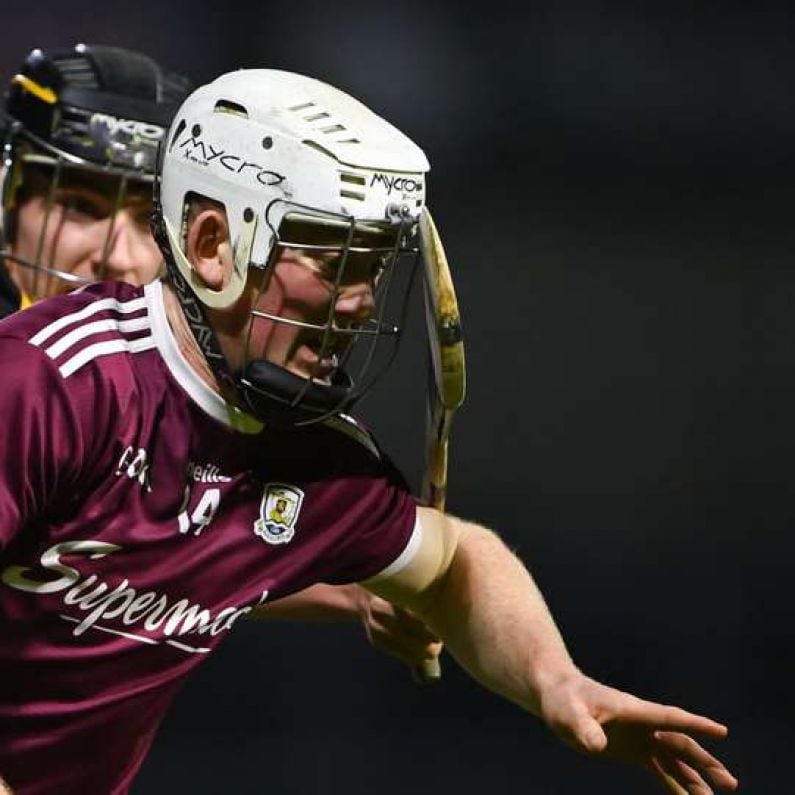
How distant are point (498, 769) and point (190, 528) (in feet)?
4.43

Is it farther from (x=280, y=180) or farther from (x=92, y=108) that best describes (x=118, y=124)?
(x=280, y=180)

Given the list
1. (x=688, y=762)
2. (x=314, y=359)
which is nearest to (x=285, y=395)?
(x=314, y=359)

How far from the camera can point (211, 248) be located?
5.16 feet

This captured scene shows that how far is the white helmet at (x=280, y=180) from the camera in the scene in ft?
4.95

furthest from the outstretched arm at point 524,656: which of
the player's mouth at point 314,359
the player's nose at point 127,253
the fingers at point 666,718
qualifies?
the player's nose at point 127,253

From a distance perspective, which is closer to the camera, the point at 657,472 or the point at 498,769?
the point at 498,769

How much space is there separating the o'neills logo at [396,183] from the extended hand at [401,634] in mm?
567

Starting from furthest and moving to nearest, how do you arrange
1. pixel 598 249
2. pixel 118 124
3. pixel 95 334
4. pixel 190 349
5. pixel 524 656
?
pixel 598 249 → pixel 118 124 → pixel 524 656 → pixel 190 349 → pixel 95 334

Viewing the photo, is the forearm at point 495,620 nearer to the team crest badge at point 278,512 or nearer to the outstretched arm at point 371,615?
the outstretched arm at point 371,615

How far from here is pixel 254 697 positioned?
283 cm

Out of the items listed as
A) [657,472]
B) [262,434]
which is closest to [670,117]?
[657,472]

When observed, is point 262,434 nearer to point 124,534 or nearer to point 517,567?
point 124,534

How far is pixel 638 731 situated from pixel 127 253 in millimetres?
947

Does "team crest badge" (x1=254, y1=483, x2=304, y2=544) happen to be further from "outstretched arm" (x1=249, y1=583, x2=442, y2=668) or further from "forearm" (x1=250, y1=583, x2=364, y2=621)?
"forearm" (x1=250, y1=583, x2=364, y2=621)
